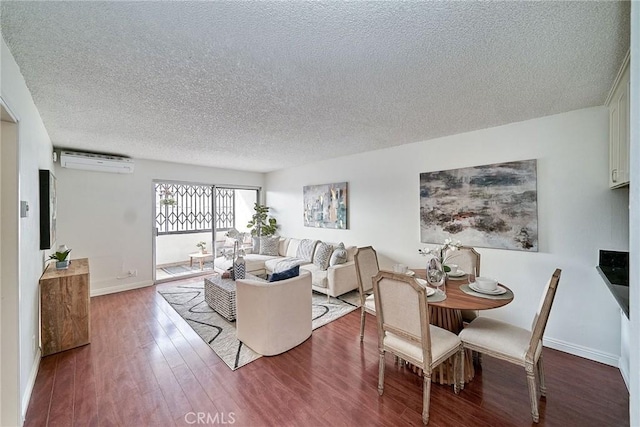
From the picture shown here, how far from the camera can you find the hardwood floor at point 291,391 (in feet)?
5.95

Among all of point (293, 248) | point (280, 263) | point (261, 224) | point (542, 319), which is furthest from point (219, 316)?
point (542, 319)

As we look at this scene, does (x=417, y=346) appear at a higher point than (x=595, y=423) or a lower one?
higher

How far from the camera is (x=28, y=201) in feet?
7.02

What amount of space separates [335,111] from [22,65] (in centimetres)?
239

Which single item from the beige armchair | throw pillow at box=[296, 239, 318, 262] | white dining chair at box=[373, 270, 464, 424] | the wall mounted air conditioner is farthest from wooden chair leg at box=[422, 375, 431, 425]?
the wall mounted air conditioner

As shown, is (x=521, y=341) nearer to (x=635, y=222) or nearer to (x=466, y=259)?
(x=466, y=259)

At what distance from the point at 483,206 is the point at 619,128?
1291 mm

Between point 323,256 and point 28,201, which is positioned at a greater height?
point 28,201

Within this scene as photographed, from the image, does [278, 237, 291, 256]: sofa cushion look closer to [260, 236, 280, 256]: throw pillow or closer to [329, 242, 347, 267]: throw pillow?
[260, 236, 280, 256]: throw pillow

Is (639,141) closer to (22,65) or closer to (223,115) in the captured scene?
(223,115)

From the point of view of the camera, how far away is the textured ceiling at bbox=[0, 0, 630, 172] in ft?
4.36

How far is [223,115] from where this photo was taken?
8.91ft

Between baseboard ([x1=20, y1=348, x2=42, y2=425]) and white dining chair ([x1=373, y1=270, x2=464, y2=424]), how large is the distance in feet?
8.54

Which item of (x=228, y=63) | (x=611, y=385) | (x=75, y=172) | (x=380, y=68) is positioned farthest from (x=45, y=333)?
(x=611, y=385)
